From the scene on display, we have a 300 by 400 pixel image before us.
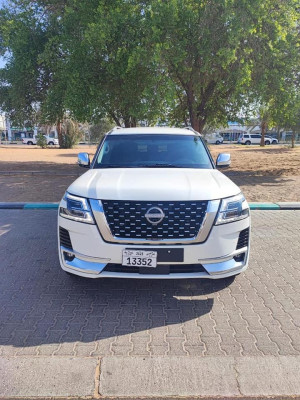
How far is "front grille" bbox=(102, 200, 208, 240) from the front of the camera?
11.3 ft

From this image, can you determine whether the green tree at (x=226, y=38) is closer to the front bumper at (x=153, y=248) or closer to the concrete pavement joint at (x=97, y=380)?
the front bumper at (x=153, y=248)

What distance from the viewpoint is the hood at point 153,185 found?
351 cm

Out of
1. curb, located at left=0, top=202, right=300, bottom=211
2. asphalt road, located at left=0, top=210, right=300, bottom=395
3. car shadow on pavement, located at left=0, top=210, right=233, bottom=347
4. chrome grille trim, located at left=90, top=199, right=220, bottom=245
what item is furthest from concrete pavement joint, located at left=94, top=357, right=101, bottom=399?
curb, located at left=0, top=202, right=300, bottom=211

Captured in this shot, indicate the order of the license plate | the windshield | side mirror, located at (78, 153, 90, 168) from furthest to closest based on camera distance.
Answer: side mirror, located at (78, 153, 90, 168) → the windshield → the license plate

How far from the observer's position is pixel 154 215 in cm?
342

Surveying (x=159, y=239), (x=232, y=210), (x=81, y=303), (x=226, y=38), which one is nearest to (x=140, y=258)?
(x=159, y=239)

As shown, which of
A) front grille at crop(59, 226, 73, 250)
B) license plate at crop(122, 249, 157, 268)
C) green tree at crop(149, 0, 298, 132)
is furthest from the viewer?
green tree at crop(149, 0, 298, 132)

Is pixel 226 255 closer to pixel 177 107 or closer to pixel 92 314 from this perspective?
pixel 92 314

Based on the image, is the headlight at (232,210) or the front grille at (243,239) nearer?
the headlight at (232,210)

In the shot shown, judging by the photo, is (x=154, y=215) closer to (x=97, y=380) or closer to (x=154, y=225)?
(x=154, y=225)

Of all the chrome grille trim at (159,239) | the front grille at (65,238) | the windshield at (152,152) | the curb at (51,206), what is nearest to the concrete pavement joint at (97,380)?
the chrome grille trim at (159,239)

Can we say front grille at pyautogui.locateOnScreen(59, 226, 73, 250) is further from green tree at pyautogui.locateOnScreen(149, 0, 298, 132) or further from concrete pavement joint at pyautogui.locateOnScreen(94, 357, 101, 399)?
green tree at pyautogui.locateOnScreen(149, 0, 298, 132)

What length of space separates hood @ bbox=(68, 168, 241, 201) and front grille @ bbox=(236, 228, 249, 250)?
431 millimetres

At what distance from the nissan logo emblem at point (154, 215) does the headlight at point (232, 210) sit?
1.94 ft
